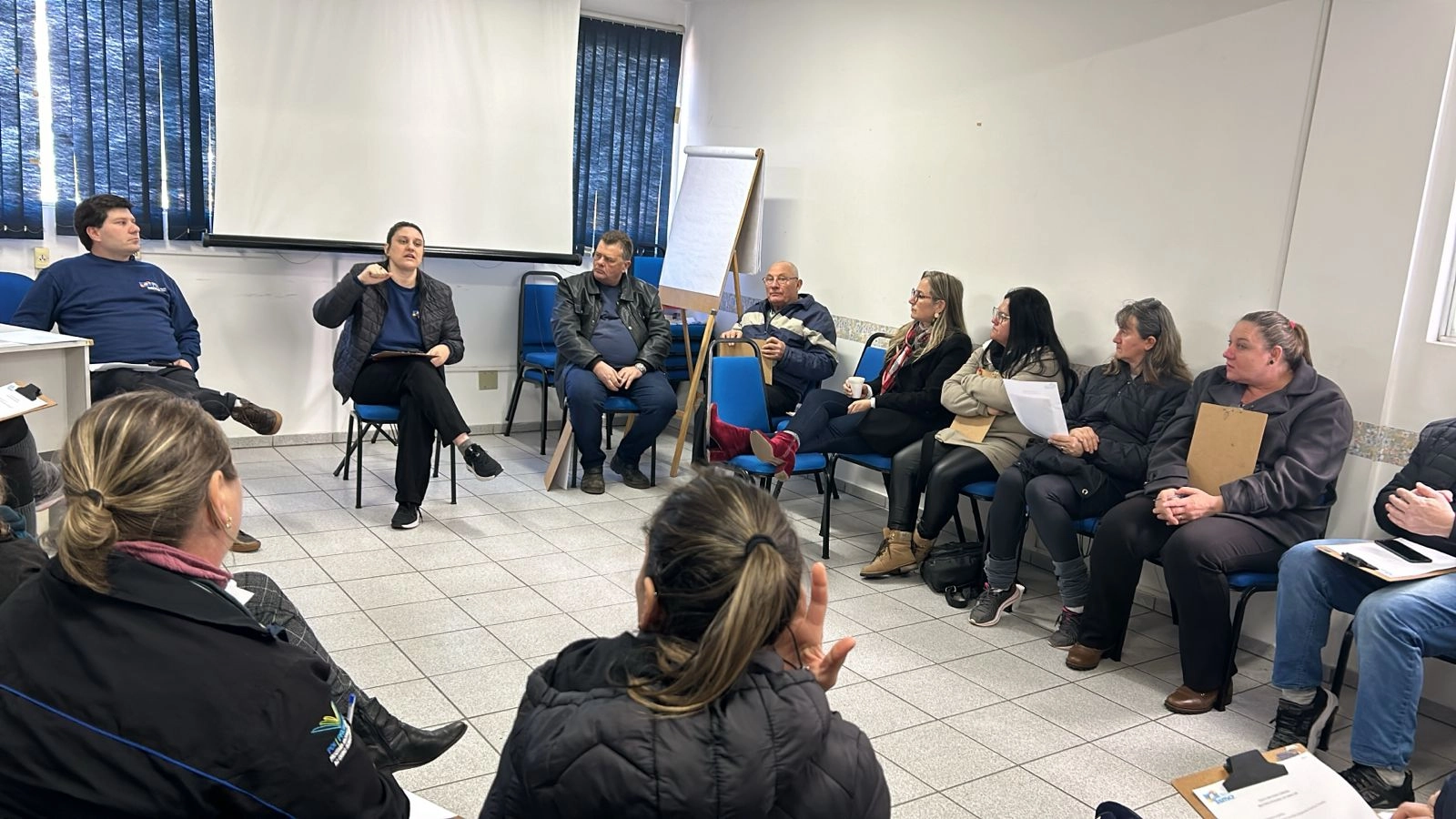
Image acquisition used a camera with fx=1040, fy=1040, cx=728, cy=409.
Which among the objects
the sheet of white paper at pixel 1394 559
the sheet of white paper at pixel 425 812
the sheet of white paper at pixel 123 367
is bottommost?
the sheet of white paper at pixel 425 812

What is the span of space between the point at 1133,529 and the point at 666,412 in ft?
8.19

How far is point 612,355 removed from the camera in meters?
5.28

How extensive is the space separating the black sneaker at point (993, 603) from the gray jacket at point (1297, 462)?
83cm

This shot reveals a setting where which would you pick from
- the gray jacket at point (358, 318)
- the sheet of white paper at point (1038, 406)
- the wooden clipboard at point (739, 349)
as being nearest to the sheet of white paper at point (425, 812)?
the sheet of white paper at point (1038, 406)

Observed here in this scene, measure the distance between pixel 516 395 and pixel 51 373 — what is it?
283 cm

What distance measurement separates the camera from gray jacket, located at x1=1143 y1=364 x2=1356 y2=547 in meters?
3.19

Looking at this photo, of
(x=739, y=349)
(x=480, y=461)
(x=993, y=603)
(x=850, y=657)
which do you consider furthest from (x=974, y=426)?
(x=480, y=461)

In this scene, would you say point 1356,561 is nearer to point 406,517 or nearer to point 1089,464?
point 1089,464

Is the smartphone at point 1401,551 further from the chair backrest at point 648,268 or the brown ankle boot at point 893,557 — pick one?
the chair backrest at point 648,268

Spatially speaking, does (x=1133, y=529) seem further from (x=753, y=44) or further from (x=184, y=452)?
(x=753, y=44)

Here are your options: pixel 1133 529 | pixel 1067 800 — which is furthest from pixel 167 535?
pixel 1133 529

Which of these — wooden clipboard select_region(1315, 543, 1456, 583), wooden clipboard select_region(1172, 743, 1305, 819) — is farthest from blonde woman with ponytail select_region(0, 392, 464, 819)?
wooden clipboard select_region(1315, 543, 1456, 583)

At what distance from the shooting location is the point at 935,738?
287 cm

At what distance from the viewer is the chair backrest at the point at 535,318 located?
608 centimetres
